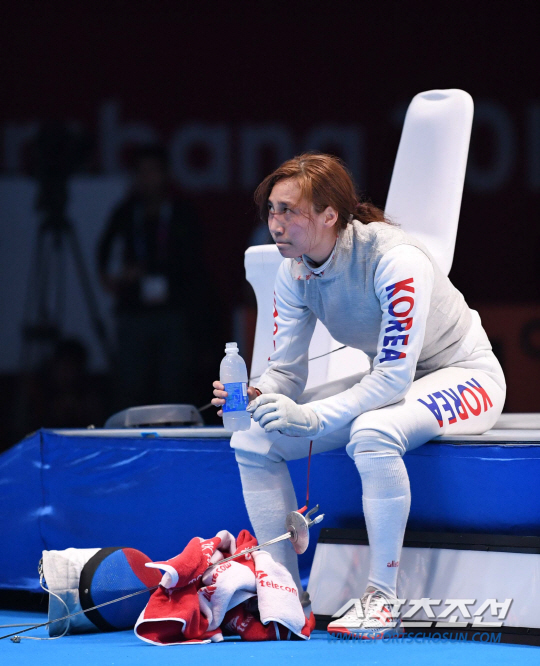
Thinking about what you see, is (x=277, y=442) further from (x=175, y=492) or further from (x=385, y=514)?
(x=175, y=492)

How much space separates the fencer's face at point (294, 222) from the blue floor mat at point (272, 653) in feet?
2.60

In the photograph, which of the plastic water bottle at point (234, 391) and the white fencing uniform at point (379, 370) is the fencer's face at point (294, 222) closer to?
the white fencing uniform at point (379, 370)

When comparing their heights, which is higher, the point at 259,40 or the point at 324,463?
the point at 259,40

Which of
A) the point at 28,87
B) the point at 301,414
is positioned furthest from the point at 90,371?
the point at 301,414

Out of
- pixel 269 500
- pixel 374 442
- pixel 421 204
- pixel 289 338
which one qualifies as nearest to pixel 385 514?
pixel 374 442

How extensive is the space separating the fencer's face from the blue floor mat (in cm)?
79

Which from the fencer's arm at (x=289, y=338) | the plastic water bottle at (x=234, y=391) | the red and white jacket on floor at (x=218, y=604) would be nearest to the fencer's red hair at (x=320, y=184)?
the fencer's arm at (x=289, y=338)

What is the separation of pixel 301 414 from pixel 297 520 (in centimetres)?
24

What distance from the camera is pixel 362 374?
2047mm

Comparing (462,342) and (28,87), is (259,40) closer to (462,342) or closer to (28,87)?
(28,87)

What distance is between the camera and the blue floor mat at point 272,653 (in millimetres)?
1461

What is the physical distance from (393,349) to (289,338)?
1.01ft

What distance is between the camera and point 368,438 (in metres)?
1.70

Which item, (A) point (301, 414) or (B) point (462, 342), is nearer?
(A) point (301, 414)
